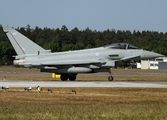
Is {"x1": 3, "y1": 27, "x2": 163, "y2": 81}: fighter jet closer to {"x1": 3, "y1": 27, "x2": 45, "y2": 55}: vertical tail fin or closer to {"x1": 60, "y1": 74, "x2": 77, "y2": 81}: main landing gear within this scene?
{"x1": 3, "y1": 27, "x2": 45, "y2": 55}: vertical tail fin

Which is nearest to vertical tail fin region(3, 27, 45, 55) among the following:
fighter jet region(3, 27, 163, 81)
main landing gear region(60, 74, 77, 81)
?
fighter jet region(3, 27, 163, 81)

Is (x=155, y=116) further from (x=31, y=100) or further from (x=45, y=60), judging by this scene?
(x=45, y=60)

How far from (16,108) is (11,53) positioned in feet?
291

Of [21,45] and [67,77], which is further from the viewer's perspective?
[67,77]

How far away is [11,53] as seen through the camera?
95688mm

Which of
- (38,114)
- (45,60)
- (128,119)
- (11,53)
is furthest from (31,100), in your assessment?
(11,53)

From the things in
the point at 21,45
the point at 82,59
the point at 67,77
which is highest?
the point at 21,45

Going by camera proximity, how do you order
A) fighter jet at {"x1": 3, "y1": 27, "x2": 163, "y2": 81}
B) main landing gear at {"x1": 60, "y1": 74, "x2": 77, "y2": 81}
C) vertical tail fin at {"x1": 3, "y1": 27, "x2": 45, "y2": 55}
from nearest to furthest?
fighter jet at {"x1": 3, "y1": 27, "x2": 163, "y2": 81}
vertical tail fin at {"x1": 3, "y1": 27, "x2": 45, "y2": 55}
main landing gear at {"x1": 60, "y1": 74, "x2": 77, "y2": 81}

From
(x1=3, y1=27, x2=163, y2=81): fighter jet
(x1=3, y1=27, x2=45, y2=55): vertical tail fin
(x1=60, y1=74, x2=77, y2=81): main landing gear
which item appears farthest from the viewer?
(x1=60, y1=74, x2=77, y2=81): main landing gear

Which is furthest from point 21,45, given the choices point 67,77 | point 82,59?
point 82,59

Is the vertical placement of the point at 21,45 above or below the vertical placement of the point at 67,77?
above

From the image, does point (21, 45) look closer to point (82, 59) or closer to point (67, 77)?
point (67, 77)

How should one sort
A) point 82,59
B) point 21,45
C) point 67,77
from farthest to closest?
1. point 67,77
2. point 21,45
3. point 82,59

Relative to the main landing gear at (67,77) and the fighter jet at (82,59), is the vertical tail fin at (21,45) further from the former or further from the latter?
the main landing gear at (67,77)
